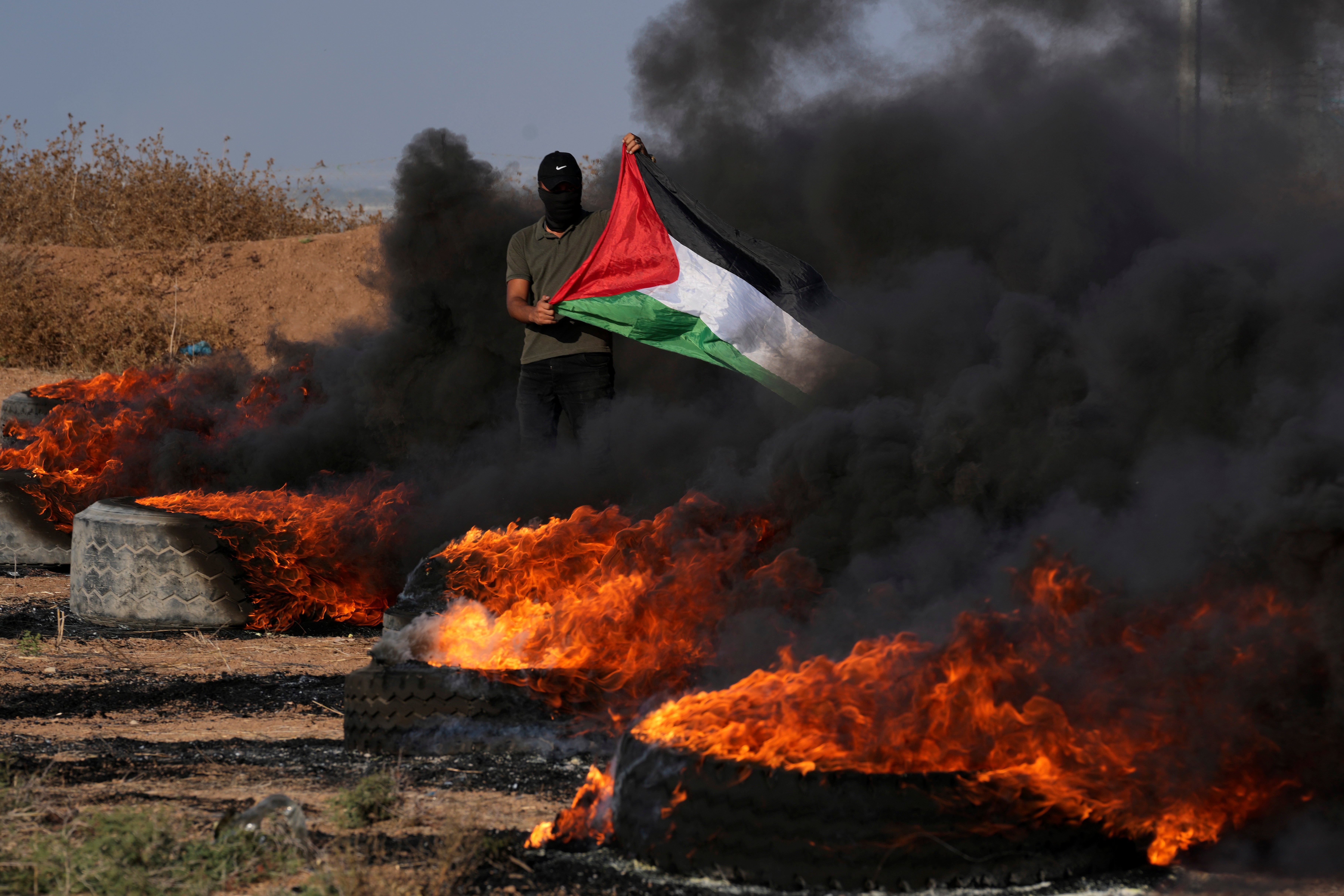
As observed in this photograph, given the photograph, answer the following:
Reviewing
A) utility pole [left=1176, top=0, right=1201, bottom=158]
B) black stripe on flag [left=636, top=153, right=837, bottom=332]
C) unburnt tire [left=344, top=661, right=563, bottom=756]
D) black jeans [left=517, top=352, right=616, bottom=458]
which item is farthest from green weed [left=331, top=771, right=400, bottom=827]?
utility pole [left=1176, top=0, right=1201, bottom=158]

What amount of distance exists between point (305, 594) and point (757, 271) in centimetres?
358

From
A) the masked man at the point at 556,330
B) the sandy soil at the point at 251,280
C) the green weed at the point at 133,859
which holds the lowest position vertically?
the green weed at the point at 133,859

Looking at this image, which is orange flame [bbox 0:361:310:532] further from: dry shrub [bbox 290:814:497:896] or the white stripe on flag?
dry shrub [bbox 290:814:497:896]

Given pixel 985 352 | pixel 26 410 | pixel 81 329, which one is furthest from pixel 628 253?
pixel 81 329

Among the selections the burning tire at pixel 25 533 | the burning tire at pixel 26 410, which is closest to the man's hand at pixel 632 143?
the burning tire at pixel 25 533

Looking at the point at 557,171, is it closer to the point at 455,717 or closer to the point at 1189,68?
the point at 455,717

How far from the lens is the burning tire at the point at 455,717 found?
15.1 ft

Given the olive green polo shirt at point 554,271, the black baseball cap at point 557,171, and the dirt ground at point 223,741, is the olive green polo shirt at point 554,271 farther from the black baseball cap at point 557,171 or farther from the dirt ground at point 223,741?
the dirt ground at point 223,741

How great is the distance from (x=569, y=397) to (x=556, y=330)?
0.40 m

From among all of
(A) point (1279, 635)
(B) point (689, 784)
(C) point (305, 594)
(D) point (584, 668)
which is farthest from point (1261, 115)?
(C) point (305, 594)

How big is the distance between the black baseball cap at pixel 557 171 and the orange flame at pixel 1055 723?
374 cm

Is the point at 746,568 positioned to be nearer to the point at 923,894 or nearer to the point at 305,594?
the point at 923,894

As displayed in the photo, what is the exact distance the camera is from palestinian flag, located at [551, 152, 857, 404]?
649 centimetres

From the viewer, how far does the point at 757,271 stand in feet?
22.0
